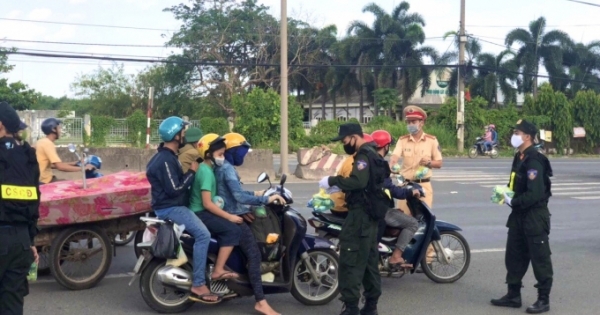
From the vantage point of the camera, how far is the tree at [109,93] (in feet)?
195

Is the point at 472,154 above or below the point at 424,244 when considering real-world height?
below

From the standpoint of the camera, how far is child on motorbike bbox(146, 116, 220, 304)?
639 cm

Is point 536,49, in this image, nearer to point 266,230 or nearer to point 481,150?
point 481,150

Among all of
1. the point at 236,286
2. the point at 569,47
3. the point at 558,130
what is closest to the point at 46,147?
the point at 236,286

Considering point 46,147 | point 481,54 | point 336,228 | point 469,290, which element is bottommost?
point 469,290

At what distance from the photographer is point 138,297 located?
23.8 feet

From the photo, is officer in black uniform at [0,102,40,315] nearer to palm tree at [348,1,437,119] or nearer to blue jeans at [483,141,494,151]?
blue jeans at [483,141,494,151]

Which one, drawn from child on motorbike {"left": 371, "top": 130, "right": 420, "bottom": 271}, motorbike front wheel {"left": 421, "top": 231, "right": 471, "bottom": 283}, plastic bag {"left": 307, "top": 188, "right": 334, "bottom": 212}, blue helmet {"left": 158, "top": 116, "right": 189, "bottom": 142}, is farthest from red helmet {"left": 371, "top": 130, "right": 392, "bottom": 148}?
blue helmet {"left": 158, "top": 116, "right": 189, "bottom": 142}

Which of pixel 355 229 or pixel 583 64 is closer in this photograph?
pixel 355 229

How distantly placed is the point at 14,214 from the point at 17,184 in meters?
0.20

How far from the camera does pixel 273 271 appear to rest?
6.75m

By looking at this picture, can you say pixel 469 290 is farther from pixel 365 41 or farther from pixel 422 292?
pixel 365 41

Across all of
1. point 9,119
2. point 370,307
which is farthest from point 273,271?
point 9,119

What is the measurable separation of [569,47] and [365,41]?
18.3 meters
